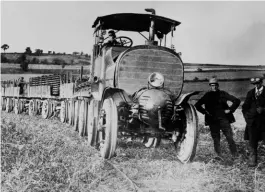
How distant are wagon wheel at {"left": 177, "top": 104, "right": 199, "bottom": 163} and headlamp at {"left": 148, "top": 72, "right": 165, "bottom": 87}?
63cm

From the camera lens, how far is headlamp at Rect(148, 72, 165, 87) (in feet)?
18.1

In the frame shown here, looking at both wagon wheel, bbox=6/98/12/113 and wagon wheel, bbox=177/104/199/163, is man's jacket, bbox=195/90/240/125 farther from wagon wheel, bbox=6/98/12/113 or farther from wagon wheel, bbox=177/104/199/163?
wagon wheel, bbox=6/98/12/113

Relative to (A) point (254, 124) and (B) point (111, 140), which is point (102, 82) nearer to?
(B) point (111, 140)

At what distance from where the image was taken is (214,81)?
6438mm

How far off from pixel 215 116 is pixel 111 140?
228cm

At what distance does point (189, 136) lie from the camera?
557 centimetres

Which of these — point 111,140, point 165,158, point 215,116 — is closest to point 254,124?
point 215,116

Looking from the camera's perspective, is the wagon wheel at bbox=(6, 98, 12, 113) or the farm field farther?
the wagon wheel at bbox=(6, 98, 12, 113)

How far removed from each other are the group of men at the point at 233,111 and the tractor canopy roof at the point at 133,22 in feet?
5.37

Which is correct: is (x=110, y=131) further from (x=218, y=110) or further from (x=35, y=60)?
(x=35, y=60)

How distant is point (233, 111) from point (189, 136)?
1.31 meters

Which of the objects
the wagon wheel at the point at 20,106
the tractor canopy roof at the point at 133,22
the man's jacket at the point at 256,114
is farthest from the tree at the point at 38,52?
the man's jacket at the point at 256,114

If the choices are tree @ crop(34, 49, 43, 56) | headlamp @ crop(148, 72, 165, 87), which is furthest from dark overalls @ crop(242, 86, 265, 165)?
tree @ crop(34, 49, 43, 56)

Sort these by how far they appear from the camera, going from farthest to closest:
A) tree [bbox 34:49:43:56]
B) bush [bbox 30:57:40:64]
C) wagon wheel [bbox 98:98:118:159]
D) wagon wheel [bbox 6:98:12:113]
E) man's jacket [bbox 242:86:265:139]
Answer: tree [bbox 34:49:43:56]
bush [bbox 30:57:40:64]
wagon wheel [bbox 6:98:12:113]
man's jacket [bbox 242:86:265:139]
wagon wheel [bbox 98:98:118:159]
